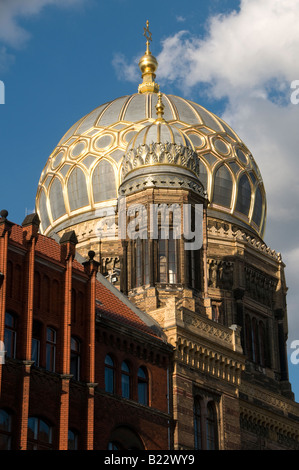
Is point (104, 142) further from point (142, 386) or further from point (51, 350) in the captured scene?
point (51, 350)

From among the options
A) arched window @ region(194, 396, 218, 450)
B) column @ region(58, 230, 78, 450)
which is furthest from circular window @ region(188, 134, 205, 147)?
column @ region(58, 230, 78, 450)

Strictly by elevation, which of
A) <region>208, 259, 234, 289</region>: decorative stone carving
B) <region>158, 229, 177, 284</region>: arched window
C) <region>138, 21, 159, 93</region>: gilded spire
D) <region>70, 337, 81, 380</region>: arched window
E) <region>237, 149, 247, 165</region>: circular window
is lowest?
<region>70, 337, 81, 380</region>: arched window

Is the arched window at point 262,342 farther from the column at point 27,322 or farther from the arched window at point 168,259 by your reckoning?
the column at point 27,322

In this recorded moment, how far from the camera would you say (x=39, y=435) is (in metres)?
34.1

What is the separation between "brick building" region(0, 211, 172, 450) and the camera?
3400 centimetres

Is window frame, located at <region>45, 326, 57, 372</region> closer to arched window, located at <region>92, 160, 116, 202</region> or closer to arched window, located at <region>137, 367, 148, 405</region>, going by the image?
arched window, located at <region>137, 367, 148, 405</region>

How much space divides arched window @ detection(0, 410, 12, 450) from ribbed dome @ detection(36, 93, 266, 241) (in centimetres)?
2966

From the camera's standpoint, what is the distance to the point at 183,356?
137 feet

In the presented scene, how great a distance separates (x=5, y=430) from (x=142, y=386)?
8.13 m

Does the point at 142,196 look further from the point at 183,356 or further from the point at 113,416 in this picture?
the point at 113,416

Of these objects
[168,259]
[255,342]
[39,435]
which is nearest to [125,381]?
[39,435]

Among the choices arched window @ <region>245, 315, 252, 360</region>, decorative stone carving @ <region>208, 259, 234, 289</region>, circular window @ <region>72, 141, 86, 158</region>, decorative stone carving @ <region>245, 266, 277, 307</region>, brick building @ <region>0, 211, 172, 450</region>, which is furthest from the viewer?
circular window @ <region>72, 141, 86, 158</region>
